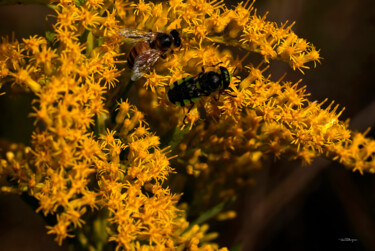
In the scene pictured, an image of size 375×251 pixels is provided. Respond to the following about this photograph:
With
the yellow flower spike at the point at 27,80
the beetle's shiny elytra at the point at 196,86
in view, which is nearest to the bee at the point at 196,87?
the beetle's shiny elytra at the point at 196,86

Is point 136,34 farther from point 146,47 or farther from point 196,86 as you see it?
point 196,86

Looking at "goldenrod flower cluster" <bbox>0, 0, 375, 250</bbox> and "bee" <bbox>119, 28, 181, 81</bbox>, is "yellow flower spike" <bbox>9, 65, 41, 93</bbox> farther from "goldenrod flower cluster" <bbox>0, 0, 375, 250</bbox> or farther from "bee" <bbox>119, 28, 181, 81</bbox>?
"bee" <bbox>119, 28, 181, 81</bbox>

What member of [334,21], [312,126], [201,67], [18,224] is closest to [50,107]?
[201,67]

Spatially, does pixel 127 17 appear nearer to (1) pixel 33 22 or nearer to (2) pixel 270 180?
(1) pixel 33 22

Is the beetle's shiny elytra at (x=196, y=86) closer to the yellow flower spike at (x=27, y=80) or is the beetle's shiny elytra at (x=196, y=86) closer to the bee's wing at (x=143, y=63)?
the bee's wing at (x=143, y=63)

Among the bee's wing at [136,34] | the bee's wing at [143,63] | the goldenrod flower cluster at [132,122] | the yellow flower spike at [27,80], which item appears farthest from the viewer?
the bee's wing at [136,34]

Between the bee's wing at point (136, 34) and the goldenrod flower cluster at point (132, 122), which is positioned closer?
the goldenrod flower cluster at point (132, 122)

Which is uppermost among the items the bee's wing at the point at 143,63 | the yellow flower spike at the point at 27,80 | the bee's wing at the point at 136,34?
the bee's wing at the point at 136,34
